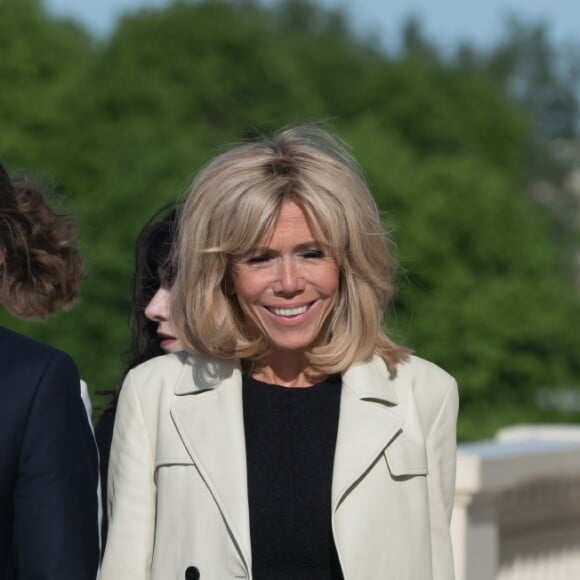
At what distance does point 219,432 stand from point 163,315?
800 mm

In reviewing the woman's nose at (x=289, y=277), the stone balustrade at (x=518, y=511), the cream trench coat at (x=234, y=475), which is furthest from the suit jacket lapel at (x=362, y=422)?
the stone balustrade at (x=518, y=511)

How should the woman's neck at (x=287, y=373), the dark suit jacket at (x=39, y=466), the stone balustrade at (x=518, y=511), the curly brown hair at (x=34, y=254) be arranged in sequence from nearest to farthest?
the dark suit jacket at (x=39, y=466) → the curly brown hair at (x=34, y=254) → the woman's neck at (x=287, y=373) → the stone balustrade at (x=518, y=511)

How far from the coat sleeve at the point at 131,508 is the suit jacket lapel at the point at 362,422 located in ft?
1.33

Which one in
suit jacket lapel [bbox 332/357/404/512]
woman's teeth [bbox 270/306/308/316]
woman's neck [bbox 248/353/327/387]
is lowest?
suit jacket lapel [bbox 332/357/404/512]

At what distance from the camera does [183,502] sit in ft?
11.7

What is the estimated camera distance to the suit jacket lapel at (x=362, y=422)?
3.60 metres

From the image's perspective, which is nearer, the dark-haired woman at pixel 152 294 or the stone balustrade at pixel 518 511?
the dark-haired woman at pixel 152 294

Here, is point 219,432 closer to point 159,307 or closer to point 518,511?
point 159,307

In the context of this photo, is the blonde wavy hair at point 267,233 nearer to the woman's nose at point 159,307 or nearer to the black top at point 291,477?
the black top at point 291,477

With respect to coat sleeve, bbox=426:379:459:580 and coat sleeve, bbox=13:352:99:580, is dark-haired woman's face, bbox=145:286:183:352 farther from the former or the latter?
coat sleeve, bbox=13:352:99:580

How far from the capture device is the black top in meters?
3.55

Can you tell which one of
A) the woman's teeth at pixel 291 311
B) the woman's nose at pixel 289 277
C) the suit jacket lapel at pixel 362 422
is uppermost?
the woman's nose at pixel 289 277

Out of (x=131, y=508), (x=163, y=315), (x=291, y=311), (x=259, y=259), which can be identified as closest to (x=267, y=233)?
(x=259, y=259)

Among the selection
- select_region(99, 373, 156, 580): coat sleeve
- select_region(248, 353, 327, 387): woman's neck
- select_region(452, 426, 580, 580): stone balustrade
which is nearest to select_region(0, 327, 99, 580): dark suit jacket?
select_region(99, 373, 156, 580): coat sleeve
